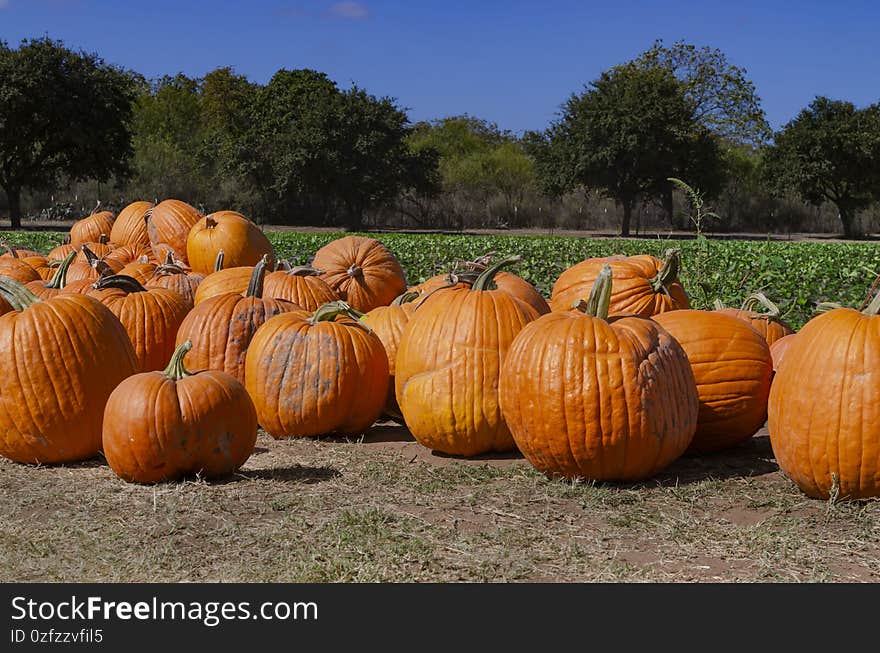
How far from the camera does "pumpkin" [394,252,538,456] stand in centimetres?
538

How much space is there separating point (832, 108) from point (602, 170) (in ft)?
48.0

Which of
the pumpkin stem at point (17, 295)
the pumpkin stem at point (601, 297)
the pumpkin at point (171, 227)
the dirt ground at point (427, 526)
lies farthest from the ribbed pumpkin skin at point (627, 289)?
the pumpkin at point (171, 227)

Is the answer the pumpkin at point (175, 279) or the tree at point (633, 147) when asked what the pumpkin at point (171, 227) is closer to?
the pumpkin at point (175, 279)

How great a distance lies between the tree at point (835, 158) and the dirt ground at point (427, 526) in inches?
2084

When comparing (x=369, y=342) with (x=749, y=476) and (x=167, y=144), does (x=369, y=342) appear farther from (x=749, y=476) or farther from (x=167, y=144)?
(x=167, y=144)

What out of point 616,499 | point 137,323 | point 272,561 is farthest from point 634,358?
point 137,323

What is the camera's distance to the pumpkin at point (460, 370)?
538 cm

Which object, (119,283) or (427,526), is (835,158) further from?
(427,526)

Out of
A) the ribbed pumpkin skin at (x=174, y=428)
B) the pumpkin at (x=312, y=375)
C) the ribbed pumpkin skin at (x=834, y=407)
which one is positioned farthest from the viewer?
the pumpkin at (x=312, y=375)

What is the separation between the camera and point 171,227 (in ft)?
31.4

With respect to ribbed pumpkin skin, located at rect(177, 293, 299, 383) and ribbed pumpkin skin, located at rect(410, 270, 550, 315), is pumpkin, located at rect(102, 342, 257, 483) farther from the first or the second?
Result: ribbed pumpkin skin, located at rect(410, 270, 550, 315)

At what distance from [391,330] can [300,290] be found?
98 cm

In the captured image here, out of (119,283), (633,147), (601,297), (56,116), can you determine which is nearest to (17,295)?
(119,283)

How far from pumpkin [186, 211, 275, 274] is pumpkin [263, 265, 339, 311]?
1.59 metres
